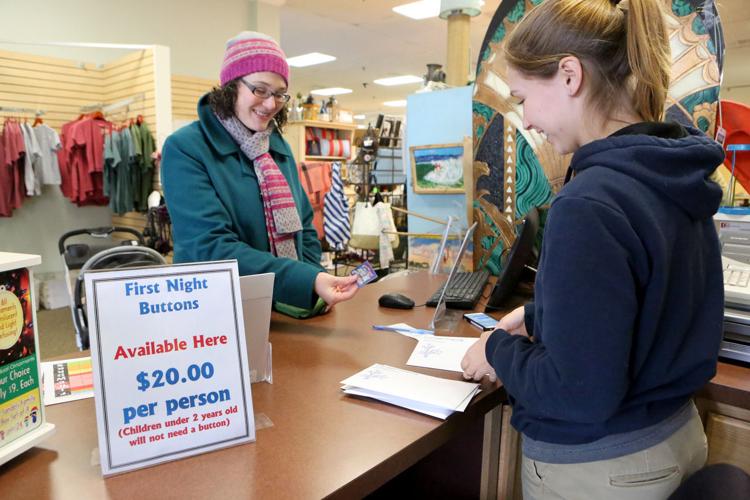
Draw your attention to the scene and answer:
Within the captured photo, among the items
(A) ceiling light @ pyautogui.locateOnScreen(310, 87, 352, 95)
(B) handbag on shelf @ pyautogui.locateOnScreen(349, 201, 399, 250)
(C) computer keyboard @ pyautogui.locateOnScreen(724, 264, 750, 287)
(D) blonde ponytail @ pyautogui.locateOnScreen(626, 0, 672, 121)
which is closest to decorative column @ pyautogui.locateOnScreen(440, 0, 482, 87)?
(B) handbag on shelf @ pyautogui.locateOnScreen(349, 201, 399, 250)

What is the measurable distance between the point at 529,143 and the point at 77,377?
181 centimetres

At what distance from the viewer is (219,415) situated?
81 cm

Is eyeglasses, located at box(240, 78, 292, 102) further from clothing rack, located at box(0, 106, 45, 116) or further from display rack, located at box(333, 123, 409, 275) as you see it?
clothing rack, located at box(0, 106, 45, 116)

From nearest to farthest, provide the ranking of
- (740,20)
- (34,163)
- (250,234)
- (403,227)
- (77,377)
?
(77,377) → (250,234) → (34,163) → (403,227) → (740,20)

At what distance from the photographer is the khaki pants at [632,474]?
81 cm

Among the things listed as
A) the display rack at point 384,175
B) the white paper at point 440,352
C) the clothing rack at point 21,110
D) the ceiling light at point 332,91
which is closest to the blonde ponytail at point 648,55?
the white paper at point 440,352

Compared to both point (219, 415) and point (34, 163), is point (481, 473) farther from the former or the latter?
point (34, 163)

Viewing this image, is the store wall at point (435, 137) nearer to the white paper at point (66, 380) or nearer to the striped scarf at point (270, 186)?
the striped scarf at point (270, 186)

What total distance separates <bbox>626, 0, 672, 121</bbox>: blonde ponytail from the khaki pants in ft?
1.78

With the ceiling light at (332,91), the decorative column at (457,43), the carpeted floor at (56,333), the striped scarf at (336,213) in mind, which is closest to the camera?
the decorative column at (457,43)

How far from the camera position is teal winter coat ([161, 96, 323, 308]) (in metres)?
1.41

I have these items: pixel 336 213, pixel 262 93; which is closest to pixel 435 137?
pixel 262 93

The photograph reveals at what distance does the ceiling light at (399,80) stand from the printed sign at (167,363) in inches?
438

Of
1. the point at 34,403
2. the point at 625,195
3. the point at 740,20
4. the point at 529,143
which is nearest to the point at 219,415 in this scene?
the point at 34,403
